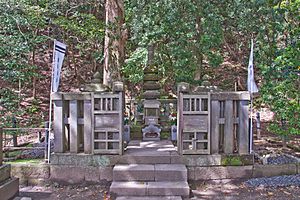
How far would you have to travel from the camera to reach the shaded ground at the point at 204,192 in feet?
15.2

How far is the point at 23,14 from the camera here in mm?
9242

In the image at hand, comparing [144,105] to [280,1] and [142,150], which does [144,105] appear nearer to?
[142,150]

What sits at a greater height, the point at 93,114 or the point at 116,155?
the point at 93,114

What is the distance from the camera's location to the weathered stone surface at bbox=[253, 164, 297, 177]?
5301 millimetres

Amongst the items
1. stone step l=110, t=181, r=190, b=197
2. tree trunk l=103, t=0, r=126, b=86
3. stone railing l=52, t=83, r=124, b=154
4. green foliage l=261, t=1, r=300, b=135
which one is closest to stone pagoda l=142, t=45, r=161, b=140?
tree trunk l=103, t=0, r=126, b=86

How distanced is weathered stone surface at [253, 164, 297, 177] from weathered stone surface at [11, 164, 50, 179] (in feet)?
11.8

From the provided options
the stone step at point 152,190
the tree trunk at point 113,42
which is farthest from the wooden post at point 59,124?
the tree trunk at point 113,42

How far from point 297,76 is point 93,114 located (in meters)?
4.00

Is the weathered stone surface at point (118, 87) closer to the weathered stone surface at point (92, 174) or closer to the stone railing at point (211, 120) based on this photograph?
the stone railing at point (211, 120)

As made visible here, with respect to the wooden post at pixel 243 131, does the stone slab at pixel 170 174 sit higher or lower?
lower

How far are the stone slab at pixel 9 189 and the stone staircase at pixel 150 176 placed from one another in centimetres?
139

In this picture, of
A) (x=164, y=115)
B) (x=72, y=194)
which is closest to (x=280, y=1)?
(x=164, y=115)

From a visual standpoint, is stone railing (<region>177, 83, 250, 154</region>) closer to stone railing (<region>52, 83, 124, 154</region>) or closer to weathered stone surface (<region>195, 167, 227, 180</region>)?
weathered stone surface (<region>195, 167, 227, 180</region>)

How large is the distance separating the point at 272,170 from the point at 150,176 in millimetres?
2151
